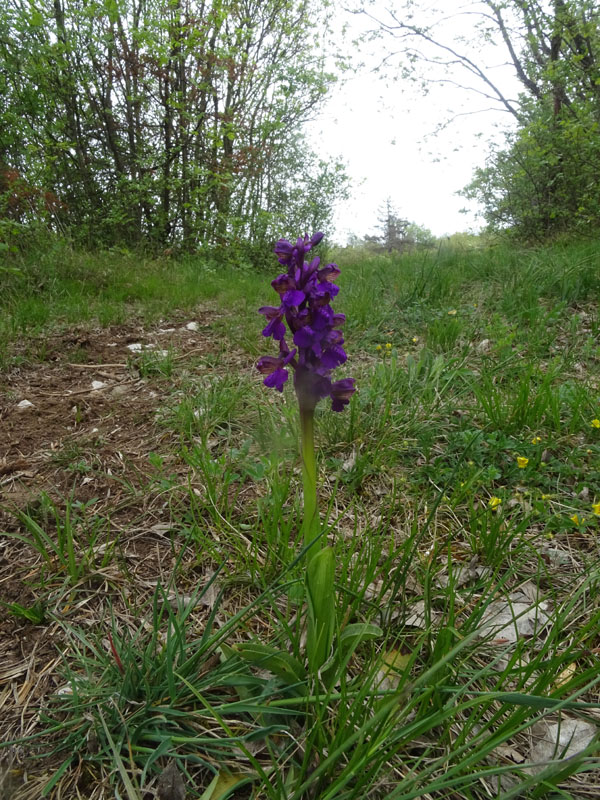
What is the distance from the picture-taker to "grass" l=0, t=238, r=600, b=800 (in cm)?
99

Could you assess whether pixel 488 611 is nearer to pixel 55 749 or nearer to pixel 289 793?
pixel 289 793

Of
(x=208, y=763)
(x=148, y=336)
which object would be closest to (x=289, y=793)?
(x=208, y=763)

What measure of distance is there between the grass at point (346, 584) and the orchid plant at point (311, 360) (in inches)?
2.9

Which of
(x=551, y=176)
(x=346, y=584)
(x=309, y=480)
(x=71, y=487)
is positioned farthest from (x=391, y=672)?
(x=551, y=176)

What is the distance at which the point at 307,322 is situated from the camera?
1.19 metres

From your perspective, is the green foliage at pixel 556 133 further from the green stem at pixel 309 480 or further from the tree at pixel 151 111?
the green stem at pixel 309 480

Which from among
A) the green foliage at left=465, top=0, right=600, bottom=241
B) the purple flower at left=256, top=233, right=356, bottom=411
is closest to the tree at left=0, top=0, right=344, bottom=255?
the green foliage at left=465, top=0, right=600, bottom=241

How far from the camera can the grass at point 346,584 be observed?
39.0 inches

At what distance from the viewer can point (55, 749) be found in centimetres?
Result: 102

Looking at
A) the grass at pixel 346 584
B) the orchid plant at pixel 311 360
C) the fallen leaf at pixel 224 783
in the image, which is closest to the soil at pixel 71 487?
the grass at pixel 346 584

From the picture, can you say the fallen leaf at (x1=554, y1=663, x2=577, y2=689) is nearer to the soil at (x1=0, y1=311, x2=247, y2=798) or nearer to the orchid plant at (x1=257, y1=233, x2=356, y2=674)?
the orchid plant at (x1=257, y1=233, x2=356, y2=674)

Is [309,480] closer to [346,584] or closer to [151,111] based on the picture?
[346,584]

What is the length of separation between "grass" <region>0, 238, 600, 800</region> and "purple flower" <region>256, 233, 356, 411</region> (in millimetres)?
441

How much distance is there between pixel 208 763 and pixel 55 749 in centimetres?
36
